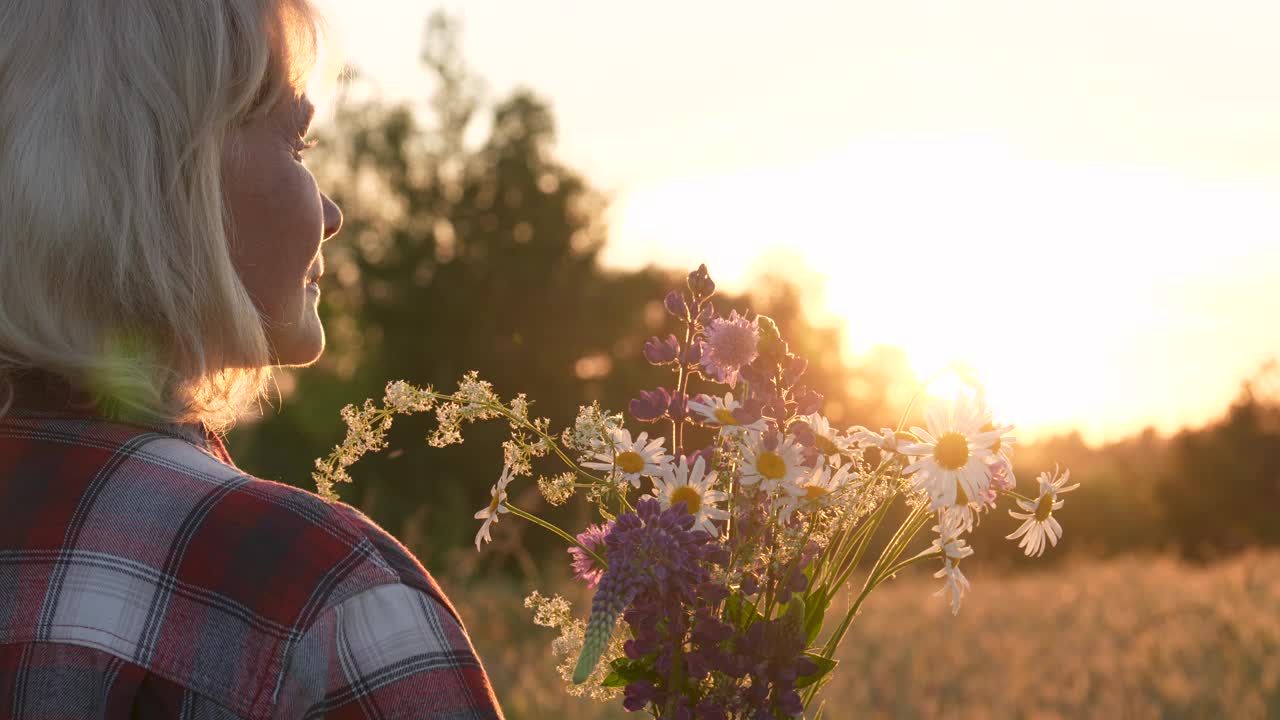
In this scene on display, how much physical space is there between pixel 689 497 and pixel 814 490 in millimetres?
176

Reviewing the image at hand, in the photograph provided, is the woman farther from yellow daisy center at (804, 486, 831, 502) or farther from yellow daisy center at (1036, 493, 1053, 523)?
yellow daisy center at (1036, 493, 1053, 523)

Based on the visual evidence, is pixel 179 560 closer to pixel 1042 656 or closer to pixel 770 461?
pixel 770 461

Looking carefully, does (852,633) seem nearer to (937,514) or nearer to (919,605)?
(919,605)

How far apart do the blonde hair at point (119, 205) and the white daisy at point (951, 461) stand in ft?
3.08

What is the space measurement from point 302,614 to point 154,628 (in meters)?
0.18

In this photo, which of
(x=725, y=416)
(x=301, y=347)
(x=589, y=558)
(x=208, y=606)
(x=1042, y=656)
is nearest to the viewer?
(x=208, y=606)

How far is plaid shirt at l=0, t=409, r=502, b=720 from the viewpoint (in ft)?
4.21

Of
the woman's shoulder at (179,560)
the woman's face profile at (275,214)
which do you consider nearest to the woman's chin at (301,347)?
the woman's face profile at (275,214)

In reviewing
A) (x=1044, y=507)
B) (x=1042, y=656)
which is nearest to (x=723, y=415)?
(x=1044, y=507)

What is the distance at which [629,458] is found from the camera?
170 centimetres

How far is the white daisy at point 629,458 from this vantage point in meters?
1.69

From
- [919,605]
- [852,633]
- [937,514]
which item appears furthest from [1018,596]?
[937,514]

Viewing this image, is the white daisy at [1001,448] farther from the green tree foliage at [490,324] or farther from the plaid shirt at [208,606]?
the green tree foliage at [490,324]

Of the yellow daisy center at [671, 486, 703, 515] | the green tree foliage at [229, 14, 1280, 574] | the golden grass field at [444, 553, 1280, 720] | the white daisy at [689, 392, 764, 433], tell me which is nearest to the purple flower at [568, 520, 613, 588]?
the yellow daisy center at [671, 486, 703, 515]
